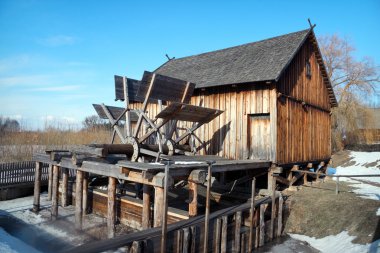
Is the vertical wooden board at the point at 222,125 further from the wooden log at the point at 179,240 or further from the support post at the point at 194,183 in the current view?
the wooden log at the point at 179,240

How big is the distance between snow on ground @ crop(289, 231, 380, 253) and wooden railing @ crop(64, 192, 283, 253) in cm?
103

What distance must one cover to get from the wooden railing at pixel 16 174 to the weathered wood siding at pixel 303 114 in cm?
1010

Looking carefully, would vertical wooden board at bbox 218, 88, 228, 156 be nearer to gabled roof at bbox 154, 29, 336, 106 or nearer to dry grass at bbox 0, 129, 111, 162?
gabled roof at bbox 154, 29, 336, 106

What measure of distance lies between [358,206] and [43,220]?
9821 millimetres

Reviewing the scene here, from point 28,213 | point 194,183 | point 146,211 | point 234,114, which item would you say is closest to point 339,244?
point 194,183

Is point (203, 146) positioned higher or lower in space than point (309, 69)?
lower

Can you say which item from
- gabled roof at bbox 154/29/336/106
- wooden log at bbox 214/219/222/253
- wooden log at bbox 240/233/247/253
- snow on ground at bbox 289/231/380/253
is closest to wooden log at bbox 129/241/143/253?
wooden log at bbox 214/219/222/253

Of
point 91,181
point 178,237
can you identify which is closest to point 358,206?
point 178,237

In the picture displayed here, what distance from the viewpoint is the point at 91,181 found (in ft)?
40.2

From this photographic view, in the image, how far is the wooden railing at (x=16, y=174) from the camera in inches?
456

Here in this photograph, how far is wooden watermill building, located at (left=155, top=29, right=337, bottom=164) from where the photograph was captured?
33.4ft

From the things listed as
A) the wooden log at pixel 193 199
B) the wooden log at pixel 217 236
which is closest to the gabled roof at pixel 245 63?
the wooden log at pixel 193 199

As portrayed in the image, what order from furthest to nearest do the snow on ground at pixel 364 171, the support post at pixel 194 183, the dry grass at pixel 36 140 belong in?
the dry grass at pixel 36 140 < the snow on ground at pixel 364 171 < the support post at pixel 194 183

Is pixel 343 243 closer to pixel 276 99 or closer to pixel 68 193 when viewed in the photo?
pixel 276 99
